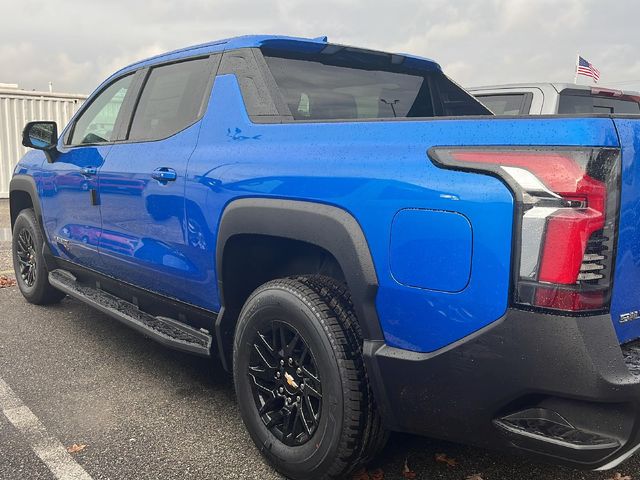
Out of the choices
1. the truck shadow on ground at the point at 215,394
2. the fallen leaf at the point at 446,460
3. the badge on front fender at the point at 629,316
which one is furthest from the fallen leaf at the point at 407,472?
the badge on front fender at the point at 629,316

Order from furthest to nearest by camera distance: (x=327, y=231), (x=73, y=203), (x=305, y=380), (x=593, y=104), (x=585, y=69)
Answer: (x=585, y=69), (x=593, y=104), (x=73, y=203), (x=305, y=380), (x=327, y=231)

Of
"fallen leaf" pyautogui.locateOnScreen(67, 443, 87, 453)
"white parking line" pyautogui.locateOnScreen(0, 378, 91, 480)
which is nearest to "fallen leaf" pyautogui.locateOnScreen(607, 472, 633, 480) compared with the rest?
"white parking line" pyautogui.locateOnScreen(0, 378, 91, 480)

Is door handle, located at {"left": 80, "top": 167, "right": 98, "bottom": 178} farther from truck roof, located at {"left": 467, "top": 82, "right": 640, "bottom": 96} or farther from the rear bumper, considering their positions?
truck roof, located at {"left": 467, "top": 82, "right": 640, "bottom": 96}

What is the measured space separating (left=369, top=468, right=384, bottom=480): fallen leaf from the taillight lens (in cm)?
117

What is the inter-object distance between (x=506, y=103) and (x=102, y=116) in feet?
11.7

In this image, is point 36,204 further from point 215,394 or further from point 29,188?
point 215,394

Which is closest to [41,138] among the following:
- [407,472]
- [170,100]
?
[170,100]

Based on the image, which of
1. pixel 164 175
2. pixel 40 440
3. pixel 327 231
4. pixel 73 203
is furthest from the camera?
pixel 73 203

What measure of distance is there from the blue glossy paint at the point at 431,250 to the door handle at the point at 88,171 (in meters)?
2.49

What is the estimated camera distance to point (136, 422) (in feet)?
9.98

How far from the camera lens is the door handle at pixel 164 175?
118 inches

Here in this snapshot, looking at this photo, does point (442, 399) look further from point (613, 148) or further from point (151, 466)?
point (151, 466)

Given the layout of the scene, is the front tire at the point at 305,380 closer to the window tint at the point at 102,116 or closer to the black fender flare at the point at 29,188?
the window tint at the point at 102,116

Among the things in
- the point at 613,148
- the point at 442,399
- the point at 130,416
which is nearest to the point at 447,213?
the point at 613,148
